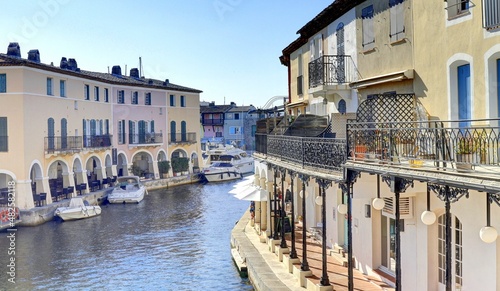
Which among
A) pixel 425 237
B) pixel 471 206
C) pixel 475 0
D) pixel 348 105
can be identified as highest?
pixel 475 0

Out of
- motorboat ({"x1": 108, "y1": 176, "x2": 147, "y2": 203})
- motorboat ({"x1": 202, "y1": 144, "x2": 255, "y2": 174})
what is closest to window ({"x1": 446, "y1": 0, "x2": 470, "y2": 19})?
motorboat ({"x1": 108, "y1": 176, "x2": 147, "y2": 203})

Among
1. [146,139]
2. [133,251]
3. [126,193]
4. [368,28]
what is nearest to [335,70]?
[368,28]

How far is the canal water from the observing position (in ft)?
66.9

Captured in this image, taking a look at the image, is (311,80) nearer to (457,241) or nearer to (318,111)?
(318,111)

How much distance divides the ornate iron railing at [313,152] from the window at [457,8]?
12.3 ft

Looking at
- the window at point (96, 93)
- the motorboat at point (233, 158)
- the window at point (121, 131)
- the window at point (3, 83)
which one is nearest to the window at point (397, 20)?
the window at point (3, 83)

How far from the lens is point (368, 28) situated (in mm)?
16219

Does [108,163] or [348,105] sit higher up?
[348,105]

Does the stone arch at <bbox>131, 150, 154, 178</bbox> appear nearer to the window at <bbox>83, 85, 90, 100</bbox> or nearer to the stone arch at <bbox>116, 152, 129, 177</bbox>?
the stone arch at <bbox>116, 152, 129, 177</bbox>

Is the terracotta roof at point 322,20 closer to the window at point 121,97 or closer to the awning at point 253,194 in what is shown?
the awning at point 253,194

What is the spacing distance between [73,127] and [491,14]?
122 ft

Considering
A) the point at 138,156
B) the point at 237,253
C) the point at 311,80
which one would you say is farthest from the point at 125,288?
the point at 138,156

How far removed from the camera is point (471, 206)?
423 inches

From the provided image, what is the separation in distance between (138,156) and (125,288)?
127 feet
